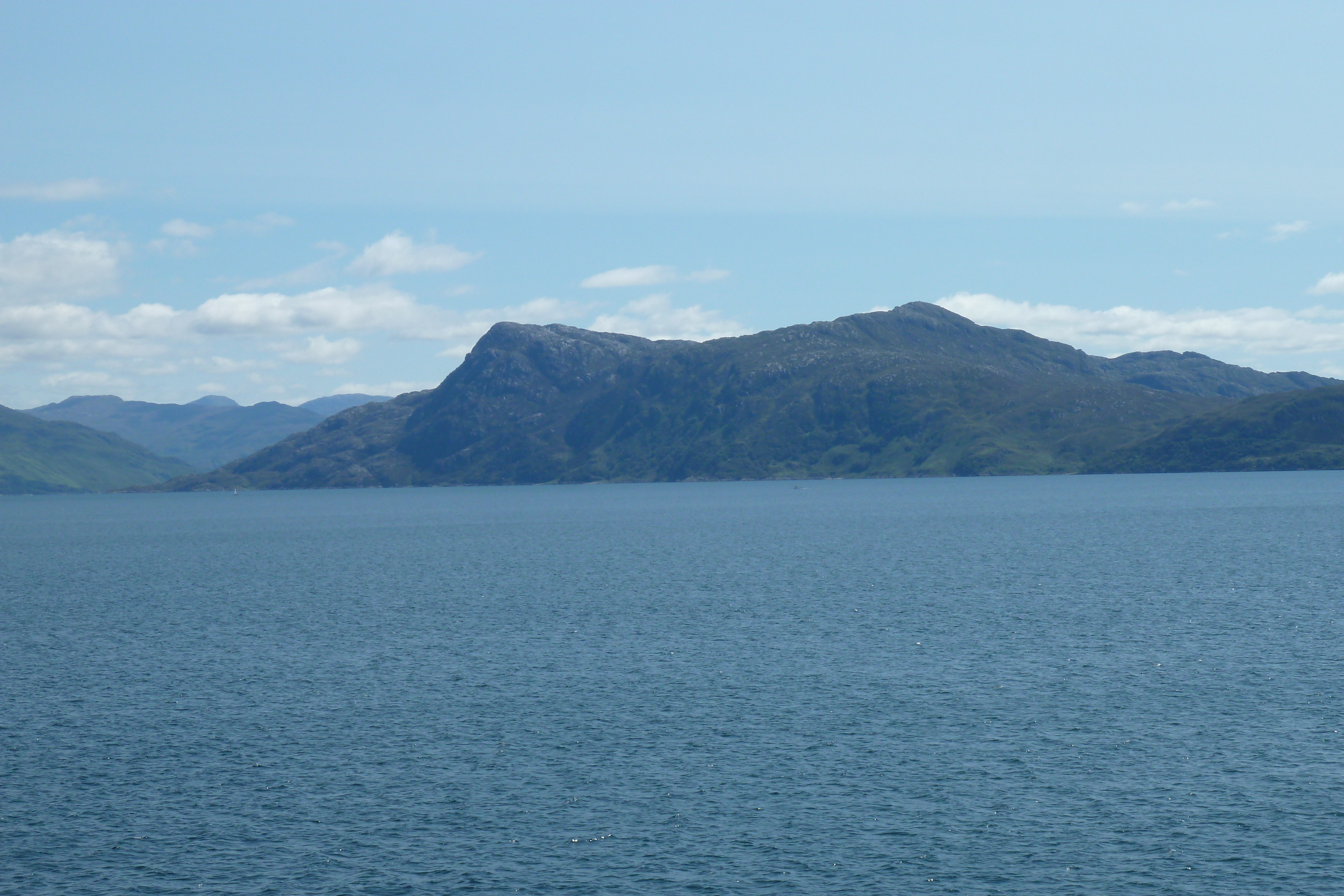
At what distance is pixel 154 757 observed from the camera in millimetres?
55938

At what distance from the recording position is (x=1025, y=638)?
8675 centimetres

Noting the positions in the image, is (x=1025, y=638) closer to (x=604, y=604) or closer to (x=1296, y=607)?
(x=1296, y=607)

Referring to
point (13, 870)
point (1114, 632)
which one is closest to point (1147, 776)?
point (1114, 632)

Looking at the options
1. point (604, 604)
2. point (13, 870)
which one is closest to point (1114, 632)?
point (604, 604)

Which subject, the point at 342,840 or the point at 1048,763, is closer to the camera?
the point at 342,840

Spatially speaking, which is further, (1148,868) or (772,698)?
(772,698)

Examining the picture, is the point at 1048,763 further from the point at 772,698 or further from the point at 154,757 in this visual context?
the point at 154,757

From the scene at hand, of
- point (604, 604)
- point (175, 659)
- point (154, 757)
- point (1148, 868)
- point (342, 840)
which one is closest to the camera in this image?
point (1148, 868)

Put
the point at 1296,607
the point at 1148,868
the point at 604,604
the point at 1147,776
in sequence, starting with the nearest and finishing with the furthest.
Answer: the point at 1148,868 < the point at 1147,776 < the point at 1296,607 < the point at 604,604

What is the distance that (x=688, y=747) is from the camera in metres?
56.5

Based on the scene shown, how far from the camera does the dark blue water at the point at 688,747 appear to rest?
41.1 meters

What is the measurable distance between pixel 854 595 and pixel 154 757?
7560cm

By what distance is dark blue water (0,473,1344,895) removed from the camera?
135 feet

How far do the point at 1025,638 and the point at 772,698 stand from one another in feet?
95.5
